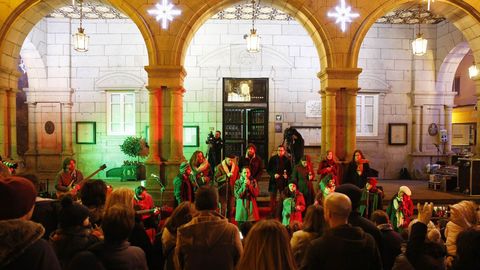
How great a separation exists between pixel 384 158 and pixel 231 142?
5.59 m

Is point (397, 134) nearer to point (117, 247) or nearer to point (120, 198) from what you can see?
point (120, 198)

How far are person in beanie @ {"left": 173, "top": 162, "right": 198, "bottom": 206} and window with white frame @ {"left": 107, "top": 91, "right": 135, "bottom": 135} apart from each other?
636cm

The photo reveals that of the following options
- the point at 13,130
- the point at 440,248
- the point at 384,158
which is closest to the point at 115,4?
the point at 13,130

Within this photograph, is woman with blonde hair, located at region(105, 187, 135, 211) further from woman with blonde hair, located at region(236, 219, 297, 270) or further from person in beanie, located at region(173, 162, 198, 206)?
person in beanie, located at region(173, 162, 198, 206)

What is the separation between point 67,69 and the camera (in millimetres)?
12641

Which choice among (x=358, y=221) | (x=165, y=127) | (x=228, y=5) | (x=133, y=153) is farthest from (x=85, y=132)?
(x=358, y=221)

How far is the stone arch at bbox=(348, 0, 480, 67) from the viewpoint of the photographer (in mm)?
8977

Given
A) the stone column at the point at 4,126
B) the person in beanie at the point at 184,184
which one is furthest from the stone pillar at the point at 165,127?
the stone column at the point at 4,126

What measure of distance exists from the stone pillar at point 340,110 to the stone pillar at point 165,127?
367 centimetres

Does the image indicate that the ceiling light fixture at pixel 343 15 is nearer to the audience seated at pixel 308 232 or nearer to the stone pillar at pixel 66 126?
the audience seated at pixel 308 232

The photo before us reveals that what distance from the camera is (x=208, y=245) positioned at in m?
2.69

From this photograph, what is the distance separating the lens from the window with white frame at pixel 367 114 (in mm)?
13117

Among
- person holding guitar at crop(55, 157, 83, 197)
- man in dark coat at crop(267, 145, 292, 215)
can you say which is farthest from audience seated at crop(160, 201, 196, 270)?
man in dark coat at crop(267, 145, 292, 215)

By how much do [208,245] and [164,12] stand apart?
722 centimetres
